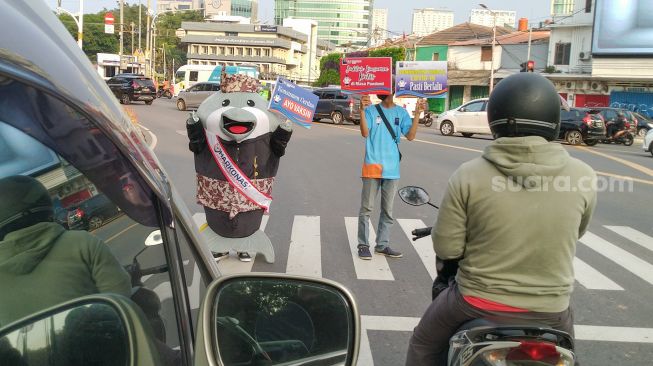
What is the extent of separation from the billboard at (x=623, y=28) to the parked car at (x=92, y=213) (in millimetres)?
42730

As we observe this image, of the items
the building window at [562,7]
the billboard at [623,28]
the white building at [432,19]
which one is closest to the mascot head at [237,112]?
the billboard at [623,28]

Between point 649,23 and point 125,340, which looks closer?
point 125,340

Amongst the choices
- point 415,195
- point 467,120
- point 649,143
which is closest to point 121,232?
point 415,195

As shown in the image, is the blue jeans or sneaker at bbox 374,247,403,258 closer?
the blue jeans

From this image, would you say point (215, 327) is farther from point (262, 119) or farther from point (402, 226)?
point (402, 226)

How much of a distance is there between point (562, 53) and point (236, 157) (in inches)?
1679

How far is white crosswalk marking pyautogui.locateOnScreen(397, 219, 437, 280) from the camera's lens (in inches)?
249

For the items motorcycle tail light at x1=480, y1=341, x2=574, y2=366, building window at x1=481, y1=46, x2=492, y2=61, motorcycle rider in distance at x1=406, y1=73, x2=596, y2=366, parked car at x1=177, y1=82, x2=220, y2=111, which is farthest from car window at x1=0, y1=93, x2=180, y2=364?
building window at x1=481, y1=46, x2=492, y2=61

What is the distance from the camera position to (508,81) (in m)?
2.46

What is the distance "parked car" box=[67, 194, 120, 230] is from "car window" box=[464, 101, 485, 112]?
24.7 meters

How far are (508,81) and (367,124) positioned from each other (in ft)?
12.1

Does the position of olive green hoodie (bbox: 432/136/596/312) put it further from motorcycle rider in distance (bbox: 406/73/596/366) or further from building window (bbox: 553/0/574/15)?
building window (bbox: 553/0/574/15)

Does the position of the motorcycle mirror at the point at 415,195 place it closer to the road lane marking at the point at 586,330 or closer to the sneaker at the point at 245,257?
the road lane marking at the point at 586,330

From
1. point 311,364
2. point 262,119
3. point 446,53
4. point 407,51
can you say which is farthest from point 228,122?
point 407,51
